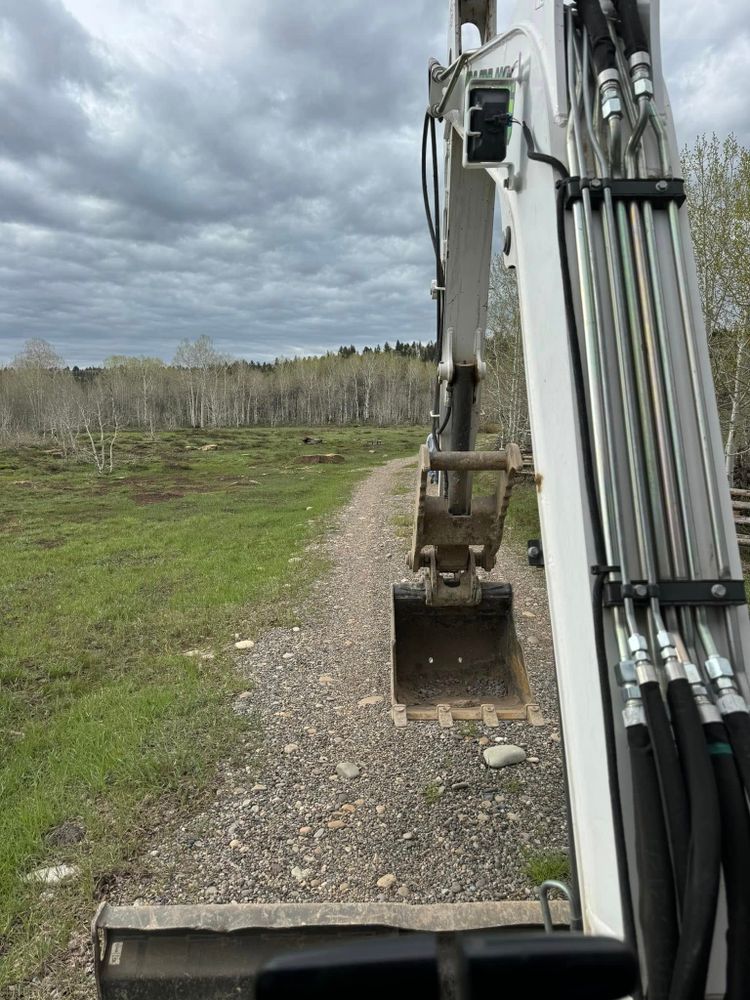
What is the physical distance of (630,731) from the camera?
1.60 m

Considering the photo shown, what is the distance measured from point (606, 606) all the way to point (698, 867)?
0.61 m

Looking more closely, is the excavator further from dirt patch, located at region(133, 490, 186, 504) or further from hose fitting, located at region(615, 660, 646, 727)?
dirt patch, located at region(133, 490, 186, 504)

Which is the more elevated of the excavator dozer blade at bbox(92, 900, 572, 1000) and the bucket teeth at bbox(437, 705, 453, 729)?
the bucket teeth at bbox(437, 705, 453, 729)

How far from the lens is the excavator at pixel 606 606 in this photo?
4.31 ft

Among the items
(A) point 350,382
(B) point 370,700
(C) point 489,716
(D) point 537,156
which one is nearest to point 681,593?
(D) point 537,156

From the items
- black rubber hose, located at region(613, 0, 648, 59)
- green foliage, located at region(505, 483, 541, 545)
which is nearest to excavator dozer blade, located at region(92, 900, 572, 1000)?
black rubber hose, located at region(613, 0, 648, 59)

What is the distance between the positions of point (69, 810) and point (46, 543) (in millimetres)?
11038

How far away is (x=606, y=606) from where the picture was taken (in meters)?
1.75

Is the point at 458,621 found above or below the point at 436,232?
below

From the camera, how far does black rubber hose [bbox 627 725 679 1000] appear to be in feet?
4.69

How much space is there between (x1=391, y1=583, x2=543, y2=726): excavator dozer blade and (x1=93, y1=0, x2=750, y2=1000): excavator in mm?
2400

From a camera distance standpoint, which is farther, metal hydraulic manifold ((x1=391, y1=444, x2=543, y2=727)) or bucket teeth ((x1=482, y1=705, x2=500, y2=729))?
bucket teeth ((x1=482, y1=705, x2=500, y2=729))

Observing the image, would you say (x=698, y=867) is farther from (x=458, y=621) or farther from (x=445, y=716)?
(x=458, y=621)

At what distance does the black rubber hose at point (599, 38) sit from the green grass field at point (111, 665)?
4359 millimetres
